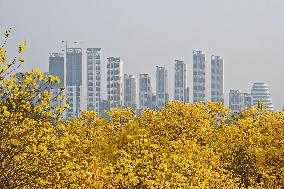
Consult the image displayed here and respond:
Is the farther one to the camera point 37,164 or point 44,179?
point 44,179

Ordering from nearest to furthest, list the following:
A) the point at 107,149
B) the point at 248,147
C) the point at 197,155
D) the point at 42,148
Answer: the point at 42,148 → the point at 197,155 → the point at 248,147 → the point at 107,149

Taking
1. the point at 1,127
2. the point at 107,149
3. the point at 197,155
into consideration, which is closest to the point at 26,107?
the point at 1,127

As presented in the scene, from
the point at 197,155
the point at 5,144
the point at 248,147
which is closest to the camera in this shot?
the point at 5,144

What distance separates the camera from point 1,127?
987 inches

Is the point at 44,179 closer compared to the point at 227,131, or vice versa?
the point at 44,179

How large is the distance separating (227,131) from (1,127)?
38106 mm

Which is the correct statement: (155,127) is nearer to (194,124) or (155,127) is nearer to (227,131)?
(194,124)

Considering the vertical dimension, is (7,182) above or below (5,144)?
below

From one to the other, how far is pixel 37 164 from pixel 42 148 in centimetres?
331

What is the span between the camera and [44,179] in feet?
93.6

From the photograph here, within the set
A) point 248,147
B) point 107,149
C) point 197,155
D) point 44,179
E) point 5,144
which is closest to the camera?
point 5,144

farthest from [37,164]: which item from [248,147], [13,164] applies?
[248,147]

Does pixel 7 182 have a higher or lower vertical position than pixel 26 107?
lower

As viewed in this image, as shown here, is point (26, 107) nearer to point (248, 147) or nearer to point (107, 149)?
point (248, 147)
